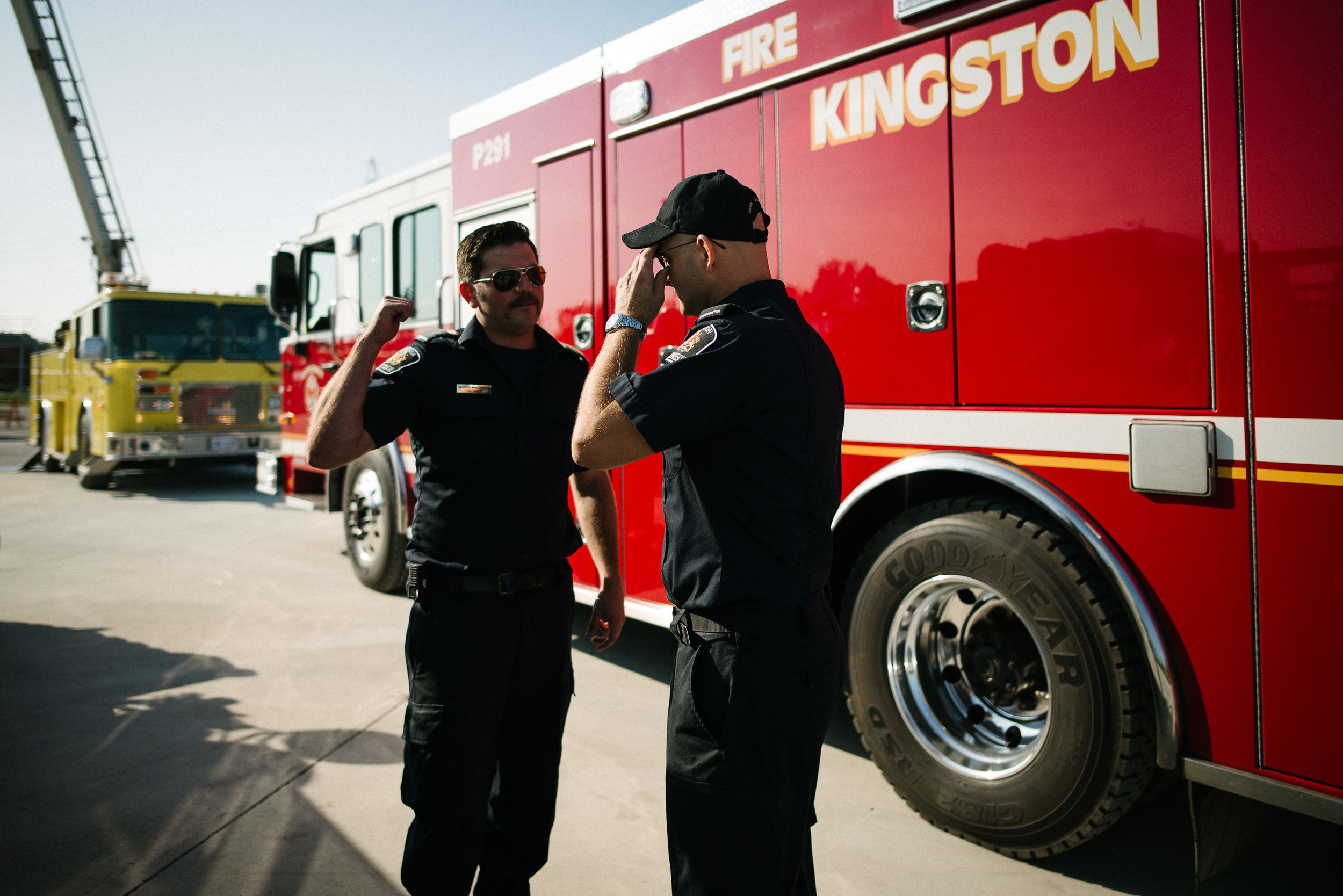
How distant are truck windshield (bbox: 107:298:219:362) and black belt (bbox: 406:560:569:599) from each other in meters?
11.2

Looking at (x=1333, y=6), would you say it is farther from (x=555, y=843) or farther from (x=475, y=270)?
(x=555, y=843)

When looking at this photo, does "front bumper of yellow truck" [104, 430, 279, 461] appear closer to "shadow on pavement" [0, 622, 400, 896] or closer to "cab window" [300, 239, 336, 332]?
"cab window" [300, 239, 336, 332]

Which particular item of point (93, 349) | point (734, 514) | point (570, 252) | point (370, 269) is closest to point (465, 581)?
point (734, 514)

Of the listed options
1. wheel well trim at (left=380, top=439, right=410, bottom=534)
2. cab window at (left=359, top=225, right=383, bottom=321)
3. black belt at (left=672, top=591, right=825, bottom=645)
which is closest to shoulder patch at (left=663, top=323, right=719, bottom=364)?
black belt at (left=672, top=591, right=825, bottom=645)

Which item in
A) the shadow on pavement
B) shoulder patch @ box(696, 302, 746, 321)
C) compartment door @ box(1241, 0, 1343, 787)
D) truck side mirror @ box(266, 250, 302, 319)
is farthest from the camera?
truck side mirror @ box(266, 250, 302, 319)

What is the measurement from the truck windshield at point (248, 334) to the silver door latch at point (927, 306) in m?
11.2

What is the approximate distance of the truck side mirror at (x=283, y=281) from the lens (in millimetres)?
7156

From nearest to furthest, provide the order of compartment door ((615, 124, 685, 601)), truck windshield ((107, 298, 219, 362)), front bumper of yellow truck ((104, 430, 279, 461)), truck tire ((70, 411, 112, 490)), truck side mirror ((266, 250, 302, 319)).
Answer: compartment door ((615, 124, 685, 601)) < truck side mirror ((266, 250, 302, 319)) < front bumper of yellow truck ((104, 430, 279, 461)) < truck windshield ((107, 298, 219, 362)) < truck tire ((70, 411, 112, 490))

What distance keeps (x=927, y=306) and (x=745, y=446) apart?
1.47m

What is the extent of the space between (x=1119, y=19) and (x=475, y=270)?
1864 mm

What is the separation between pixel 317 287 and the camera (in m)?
7.23

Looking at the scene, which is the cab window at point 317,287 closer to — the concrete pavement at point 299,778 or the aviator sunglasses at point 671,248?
the concrete pavement at point 299,778

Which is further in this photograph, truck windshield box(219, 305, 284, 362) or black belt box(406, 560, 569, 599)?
truck windshield box(219, 305, 284, 362)

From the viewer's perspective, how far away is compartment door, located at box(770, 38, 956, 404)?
293cm
